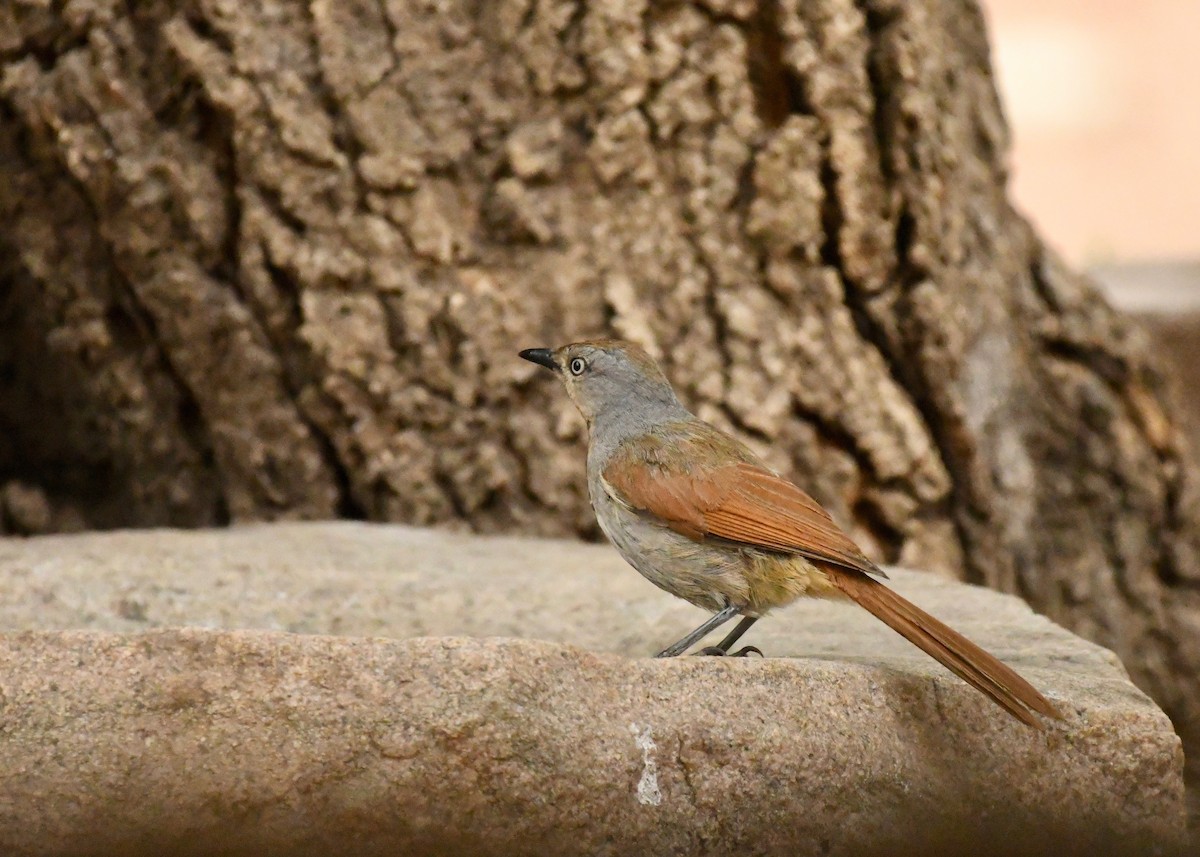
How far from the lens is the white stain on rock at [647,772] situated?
2.54 m

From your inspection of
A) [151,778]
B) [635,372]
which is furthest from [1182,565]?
[151,778]

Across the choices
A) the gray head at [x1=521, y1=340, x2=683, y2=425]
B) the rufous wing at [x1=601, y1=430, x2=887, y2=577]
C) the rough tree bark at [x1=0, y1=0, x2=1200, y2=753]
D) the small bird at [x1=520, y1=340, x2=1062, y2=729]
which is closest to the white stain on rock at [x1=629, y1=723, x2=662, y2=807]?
the small bird at [x1=520, y1=340, x2=1062, y2=729]

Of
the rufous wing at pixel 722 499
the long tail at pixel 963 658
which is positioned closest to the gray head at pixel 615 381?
the rufous wing at pixel 722 499

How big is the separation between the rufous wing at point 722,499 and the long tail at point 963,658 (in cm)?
12

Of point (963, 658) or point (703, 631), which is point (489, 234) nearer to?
point (703, 631)

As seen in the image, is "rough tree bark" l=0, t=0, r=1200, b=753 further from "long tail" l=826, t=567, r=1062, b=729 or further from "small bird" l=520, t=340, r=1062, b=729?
"long tail" l=826, t=567, r=1062, b=729

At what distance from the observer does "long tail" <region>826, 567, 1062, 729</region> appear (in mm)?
2768

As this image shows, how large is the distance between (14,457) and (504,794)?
415cm

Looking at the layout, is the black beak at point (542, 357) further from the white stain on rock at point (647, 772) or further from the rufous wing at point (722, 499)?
the white stain on rock at point (647, 772)

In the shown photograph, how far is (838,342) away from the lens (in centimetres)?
521

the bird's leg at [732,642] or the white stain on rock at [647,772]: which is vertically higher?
the white stain on rock at [647,772]

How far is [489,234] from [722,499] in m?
1.95

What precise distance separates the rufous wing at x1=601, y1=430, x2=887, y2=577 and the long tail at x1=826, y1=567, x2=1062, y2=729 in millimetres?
119

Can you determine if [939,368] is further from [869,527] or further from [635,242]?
[635,242]
